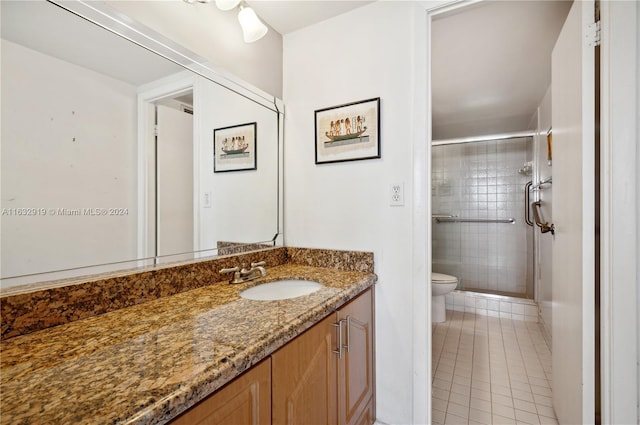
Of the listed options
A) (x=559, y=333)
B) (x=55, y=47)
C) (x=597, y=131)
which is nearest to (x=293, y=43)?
(x=55, y=47)

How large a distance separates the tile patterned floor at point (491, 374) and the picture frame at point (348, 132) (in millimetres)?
1484

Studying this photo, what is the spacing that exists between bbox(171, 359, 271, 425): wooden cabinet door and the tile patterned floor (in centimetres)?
126

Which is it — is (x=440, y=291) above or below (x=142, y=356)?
below

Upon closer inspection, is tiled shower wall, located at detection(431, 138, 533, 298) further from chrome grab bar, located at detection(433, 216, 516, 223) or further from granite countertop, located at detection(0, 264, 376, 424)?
granite countertop, located at detection(0, 264, 376, 424)

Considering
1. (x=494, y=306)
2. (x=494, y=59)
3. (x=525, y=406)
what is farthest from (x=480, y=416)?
(x=494, y=59)

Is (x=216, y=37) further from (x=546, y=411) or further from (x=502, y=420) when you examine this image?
(x=546, y=411)

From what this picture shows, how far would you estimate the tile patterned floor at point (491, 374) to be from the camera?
1.50 m

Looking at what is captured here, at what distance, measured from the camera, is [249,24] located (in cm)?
129

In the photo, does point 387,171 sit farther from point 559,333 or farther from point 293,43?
point 559,333

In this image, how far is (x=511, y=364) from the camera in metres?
1.98

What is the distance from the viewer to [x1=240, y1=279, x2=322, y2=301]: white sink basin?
124 cm

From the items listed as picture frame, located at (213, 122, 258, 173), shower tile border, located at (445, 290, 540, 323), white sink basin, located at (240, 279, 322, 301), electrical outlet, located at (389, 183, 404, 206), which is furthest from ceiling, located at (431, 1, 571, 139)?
shower tile border, located at (445, 290, 540, 323)

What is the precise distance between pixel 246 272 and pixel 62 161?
2.46 feet

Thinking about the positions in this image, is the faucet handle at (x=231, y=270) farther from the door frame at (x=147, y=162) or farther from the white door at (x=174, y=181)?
the door frame at (x=147, y=162)
